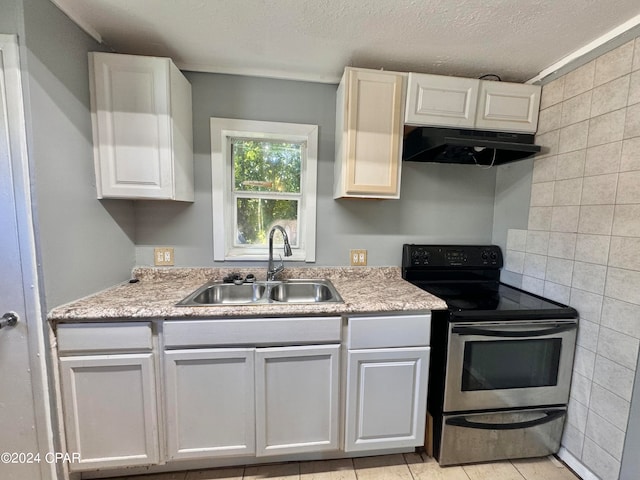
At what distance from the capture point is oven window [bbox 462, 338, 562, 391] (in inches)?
55.2

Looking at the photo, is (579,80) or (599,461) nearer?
(599,461)

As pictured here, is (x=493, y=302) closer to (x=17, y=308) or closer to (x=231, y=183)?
(x=231, y=183)

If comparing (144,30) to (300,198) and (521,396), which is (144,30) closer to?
(300,198)

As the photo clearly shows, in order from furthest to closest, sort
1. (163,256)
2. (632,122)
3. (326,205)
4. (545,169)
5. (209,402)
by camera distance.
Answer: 1. (326,205)
2. (163,256)
3. (545,169)
4. (209,402)
5. (632,122)

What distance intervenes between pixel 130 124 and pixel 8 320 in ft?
3.43

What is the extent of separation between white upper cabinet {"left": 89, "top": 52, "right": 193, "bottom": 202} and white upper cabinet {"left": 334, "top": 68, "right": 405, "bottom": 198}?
38.4 inches

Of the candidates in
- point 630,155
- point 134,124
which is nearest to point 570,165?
point 630,155

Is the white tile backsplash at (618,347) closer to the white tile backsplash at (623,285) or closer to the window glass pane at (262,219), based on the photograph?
the white tile backsplash at (623,285)

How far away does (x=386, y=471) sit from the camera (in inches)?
57.3

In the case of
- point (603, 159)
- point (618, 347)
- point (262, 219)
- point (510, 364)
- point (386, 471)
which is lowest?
point (386, 471)

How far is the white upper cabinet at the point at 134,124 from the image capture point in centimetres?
141

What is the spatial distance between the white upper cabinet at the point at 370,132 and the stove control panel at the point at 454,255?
0.50 m

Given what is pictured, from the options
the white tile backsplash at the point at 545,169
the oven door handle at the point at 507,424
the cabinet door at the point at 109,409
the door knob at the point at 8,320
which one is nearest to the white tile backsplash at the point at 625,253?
the white tile backsplash at the point at 545,169

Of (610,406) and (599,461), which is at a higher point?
(610,406)
